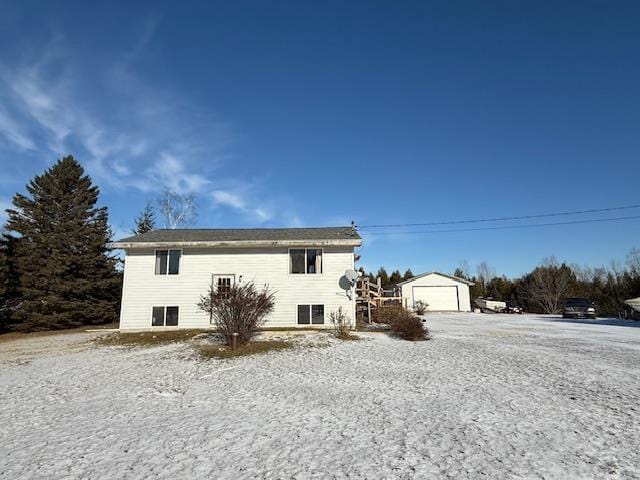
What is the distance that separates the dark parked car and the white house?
19.9 meters

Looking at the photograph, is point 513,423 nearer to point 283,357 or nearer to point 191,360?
point 283,357

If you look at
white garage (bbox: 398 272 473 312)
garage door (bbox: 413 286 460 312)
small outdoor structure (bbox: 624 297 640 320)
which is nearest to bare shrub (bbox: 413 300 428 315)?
white garage (bbox: 398 272 473 312)

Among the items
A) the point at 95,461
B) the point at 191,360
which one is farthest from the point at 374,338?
the point at 95,461

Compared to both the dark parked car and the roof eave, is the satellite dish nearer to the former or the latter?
the roof eave

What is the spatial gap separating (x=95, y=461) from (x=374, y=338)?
11207 mm

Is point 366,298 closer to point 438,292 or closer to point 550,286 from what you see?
point 438,292

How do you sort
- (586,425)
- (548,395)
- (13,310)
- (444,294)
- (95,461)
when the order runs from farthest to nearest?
(444,294), (13,310), (548,395), (586,425), (95,461)

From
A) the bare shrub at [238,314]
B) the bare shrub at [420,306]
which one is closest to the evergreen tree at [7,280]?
the bare shrub at [238,314]

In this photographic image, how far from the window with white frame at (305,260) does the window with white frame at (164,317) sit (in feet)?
19.5

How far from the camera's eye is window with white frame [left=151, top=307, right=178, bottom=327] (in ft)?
57.4

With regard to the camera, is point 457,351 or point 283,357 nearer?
point 283,357

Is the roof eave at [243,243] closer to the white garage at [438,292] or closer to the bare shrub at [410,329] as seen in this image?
the bare shrub at [410,329]

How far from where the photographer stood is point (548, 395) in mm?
6656

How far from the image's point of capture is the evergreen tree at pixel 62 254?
22516 millimetres
